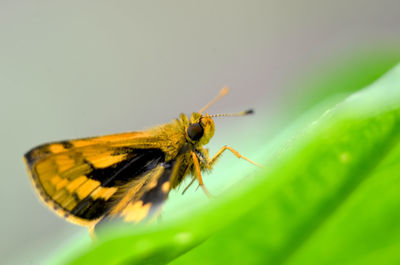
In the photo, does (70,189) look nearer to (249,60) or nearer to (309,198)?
(309,198)

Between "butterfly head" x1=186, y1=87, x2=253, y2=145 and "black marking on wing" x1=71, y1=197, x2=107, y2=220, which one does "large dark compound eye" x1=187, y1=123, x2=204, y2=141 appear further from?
"black marking on wing" x1=71, y1=197, x2=107, y2=220

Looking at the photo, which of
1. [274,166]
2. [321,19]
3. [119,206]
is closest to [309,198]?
[274,166]

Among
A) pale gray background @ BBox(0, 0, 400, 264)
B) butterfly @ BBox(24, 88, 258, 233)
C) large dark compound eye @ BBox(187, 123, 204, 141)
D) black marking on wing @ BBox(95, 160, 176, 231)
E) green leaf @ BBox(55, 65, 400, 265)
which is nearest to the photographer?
green leaf @ BBox(55, 65, 400, 265)

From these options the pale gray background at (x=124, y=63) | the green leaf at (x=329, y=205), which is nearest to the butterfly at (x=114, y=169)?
the green leaf at (x=329, y=205)

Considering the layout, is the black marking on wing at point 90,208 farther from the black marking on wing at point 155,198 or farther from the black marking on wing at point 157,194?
the black marking on wing at point 157,194

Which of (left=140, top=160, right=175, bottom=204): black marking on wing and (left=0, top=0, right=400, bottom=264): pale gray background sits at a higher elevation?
(left=0, top=0, right=400, bottom=264): pale gray background

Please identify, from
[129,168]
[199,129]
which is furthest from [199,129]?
[129,168]

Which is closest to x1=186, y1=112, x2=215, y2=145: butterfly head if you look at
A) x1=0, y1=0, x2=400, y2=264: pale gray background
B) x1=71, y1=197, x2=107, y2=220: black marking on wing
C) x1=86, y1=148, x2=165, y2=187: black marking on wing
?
x1=86, y1=148, x2=165, y2=187: black marking on wing
